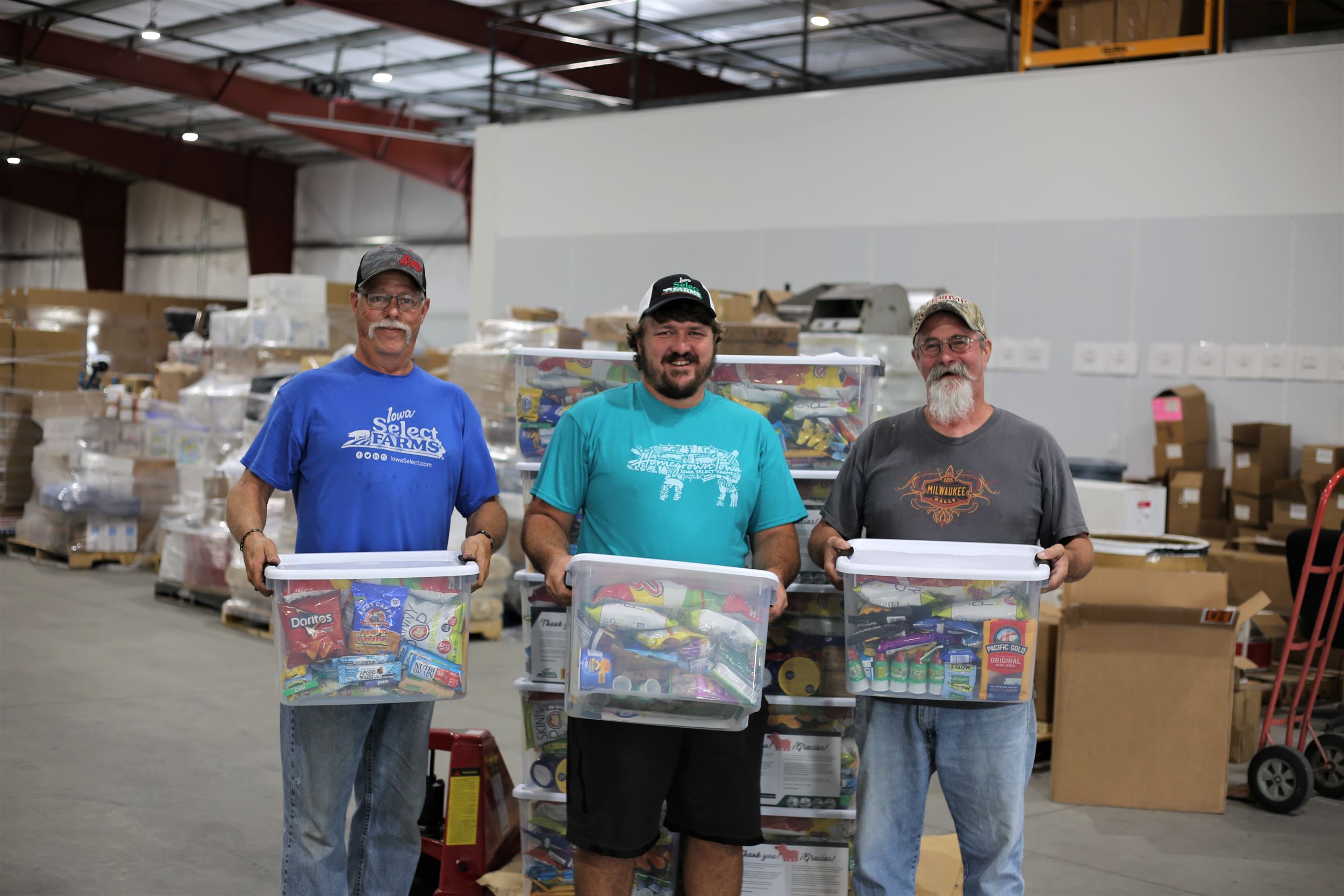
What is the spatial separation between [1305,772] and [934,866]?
215 cm

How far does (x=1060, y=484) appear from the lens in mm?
2814

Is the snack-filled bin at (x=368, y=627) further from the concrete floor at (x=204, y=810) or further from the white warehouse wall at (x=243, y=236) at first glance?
the white warehouse wall at (x=243, y=236)

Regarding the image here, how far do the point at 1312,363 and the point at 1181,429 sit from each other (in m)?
0.92

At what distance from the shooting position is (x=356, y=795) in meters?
2.78

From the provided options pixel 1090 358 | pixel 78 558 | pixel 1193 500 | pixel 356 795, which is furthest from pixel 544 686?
pixel 78 558

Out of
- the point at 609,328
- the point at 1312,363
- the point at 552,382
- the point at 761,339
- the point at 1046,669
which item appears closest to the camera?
the point at 552,382

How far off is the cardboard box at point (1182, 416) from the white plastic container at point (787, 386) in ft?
18.1

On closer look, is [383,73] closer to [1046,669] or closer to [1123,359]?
[1123,359]

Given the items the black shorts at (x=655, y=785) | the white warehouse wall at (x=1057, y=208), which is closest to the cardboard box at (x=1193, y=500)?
the white warehouse wall at (x=1057, y=208)

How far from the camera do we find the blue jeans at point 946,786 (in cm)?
271

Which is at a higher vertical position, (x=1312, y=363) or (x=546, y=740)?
(x=1312, y=363)

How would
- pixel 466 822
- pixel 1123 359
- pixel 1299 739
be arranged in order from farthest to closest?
pixel 1123 359, pixel 1299 739, pixel 466 822

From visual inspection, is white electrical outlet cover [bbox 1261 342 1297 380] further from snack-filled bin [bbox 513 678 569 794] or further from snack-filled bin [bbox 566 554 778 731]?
snack-filled bin [bbox 566 554 778 731]

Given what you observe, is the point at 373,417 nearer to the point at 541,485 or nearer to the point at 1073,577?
the point at 541,485
